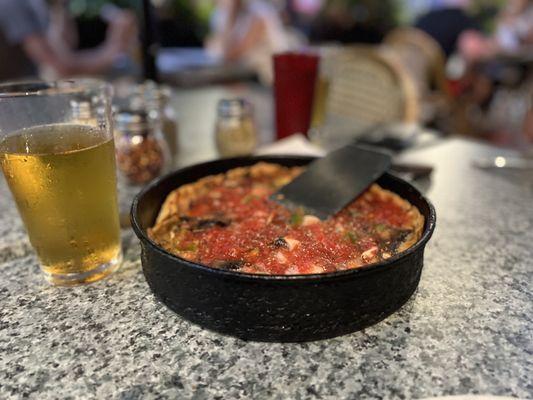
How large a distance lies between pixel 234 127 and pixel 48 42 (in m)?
2.66

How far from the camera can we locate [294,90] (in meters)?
1.73

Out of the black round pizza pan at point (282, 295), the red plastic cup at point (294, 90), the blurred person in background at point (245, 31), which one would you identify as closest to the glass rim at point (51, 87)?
the black round pizza pan at point (282, 295)

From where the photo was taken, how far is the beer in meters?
0.84

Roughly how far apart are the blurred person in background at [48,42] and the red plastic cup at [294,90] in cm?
226

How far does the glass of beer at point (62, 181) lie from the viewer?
2.76ft

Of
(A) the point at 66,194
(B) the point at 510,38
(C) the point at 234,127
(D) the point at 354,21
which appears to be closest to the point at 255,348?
(A) the point at 66,194

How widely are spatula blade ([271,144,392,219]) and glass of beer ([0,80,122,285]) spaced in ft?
1.34

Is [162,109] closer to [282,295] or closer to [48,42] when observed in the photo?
[282,295]

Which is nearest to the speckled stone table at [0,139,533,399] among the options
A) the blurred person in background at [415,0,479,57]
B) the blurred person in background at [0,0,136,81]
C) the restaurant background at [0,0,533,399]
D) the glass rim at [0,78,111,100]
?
the restaurant background at [0,0,533,399]

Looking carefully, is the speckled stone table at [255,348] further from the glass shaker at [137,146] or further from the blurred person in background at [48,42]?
the blurred person in background at [48,42]

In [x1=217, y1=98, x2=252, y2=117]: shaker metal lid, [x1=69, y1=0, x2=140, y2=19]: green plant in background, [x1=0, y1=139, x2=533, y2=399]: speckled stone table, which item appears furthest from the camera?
[x1=69, y1=0, x2=140, y2=19]: green plant in background

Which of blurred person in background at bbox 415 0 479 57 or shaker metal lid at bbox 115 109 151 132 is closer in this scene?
shaker metal lid at bbox 115 109 151 132

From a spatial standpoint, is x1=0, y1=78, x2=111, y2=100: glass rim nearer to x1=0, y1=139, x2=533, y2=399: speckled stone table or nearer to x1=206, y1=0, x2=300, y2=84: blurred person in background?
x1=0, y1=139, x2=533, y2=399: speckled stone table

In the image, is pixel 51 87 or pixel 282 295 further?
pixel 51 87
